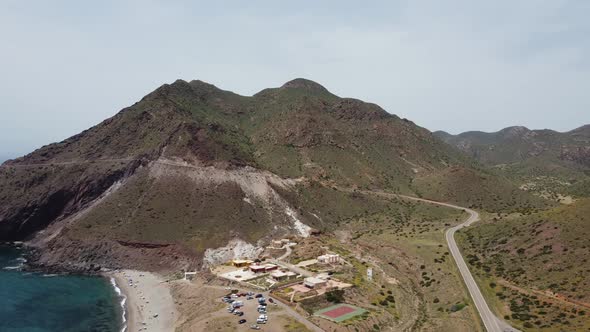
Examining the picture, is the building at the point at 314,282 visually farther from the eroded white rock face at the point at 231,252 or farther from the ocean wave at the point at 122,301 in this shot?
the ocean wave at the point at 122,301

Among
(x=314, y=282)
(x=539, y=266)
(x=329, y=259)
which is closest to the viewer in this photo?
(x=314, y=282)

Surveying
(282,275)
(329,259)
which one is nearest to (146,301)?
(282,275)

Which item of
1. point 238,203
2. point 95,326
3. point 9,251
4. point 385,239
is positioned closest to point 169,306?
point 95,326

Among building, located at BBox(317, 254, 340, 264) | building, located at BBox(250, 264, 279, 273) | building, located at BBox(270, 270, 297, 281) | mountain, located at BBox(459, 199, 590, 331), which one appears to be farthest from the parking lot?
mountain, located at BBox(459, 199, 590, 331)

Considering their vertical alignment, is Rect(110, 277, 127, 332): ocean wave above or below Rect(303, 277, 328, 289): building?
below

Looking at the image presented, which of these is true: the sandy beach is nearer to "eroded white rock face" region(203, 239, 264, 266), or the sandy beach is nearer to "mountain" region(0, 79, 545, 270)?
"mountain" region(0, 79, 545, 270)

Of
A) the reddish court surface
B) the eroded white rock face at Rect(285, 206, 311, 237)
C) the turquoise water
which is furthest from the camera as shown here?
the eroded white rock face at Rect(285, 206, 311, 237)

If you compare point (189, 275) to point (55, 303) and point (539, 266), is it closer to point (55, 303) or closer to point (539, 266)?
point (55, 303)

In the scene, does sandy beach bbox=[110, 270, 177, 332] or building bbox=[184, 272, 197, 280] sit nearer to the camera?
sandy beach bbox=[110, 270, 177, 332]
